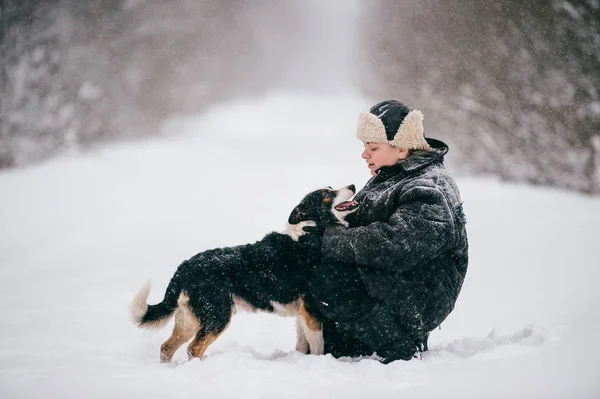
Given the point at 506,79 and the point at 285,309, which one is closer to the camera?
the point at 285,309

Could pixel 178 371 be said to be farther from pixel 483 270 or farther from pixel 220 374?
→ pixel 483 270

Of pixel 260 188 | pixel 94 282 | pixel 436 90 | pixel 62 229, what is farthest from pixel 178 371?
pixel 436 90

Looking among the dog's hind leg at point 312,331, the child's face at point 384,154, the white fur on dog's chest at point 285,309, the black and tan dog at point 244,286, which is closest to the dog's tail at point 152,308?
the black and tan dog at point 244,286

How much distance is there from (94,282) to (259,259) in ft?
12.7

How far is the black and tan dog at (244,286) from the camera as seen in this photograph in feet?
11.1

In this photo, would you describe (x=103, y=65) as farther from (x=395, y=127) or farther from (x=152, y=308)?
(x=395, y=127)

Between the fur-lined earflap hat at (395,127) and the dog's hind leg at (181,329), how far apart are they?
153 cm

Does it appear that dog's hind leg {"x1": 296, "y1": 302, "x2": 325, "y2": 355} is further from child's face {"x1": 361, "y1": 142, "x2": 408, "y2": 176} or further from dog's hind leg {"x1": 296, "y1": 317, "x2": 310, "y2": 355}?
child's face {"x1": 361, "y1": 142, "x2": 408, "y2": 176}

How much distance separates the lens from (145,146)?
1725cm

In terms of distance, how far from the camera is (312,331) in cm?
353

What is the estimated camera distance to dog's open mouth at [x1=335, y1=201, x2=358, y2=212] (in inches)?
135

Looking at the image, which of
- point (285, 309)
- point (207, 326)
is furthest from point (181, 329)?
point (285, 309)

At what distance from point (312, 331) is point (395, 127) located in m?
1.38

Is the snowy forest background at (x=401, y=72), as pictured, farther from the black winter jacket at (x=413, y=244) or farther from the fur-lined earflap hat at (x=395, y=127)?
the black winter jacket at (x=413, y=244)
